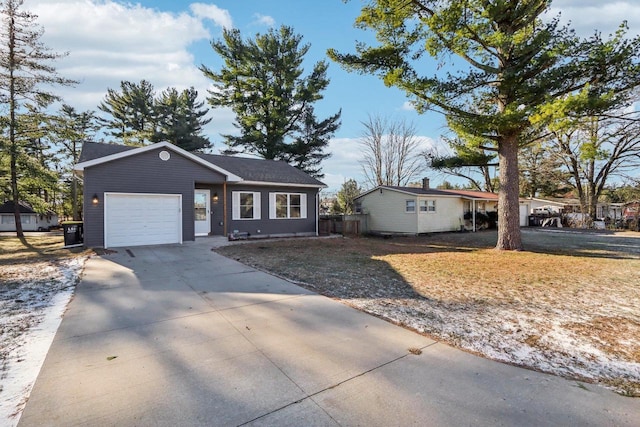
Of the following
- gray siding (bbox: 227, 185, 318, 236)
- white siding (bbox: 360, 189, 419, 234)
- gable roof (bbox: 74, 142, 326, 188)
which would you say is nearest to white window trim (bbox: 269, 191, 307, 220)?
gray siding (bbox: 227, 185, 318, 236)

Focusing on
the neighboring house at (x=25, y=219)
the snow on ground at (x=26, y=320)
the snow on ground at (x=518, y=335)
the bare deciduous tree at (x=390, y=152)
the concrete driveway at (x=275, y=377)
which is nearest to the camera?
the concrete driveway at (x=275, y=377)

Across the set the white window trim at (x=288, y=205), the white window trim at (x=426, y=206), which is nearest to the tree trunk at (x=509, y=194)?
the white window trim at (x=426, y=206)

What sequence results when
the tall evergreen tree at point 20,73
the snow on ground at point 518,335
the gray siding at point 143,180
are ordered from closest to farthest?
1. the snow on ground at point 518,335
2. the gray siding at point 143,180
3. the tall evergreen tree at point 20,73

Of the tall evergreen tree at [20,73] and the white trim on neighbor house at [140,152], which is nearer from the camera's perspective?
the white trim on neighbor house at [140,152]

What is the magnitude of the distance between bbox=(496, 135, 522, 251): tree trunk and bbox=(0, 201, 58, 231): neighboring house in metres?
37.2

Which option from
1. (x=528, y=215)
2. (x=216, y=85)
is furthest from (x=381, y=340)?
(x=528, y=215)

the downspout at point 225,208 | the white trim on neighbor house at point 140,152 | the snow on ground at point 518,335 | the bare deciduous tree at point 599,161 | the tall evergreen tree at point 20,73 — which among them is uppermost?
the tall evergreen tree at point 20,73

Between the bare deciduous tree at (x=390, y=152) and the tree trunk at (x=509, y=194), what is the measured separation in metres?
18.0

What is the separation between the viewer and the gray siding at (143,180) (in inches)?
383

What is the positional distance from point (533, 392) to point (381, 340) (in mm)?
1455

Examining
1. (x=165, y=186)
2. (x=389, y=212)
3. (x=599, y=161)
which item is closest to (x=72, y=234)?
(x=165, y=186)

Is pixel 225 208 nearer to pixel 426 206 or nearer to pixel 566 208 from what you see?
pixel 426 206

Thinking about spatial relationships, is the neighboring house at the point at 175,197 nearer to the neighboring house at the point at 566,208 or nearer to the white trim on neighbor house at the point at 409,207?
the white trim on neighbor house at the point at 409,207

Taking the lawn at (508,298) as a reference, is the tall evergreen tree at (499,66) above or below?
above
